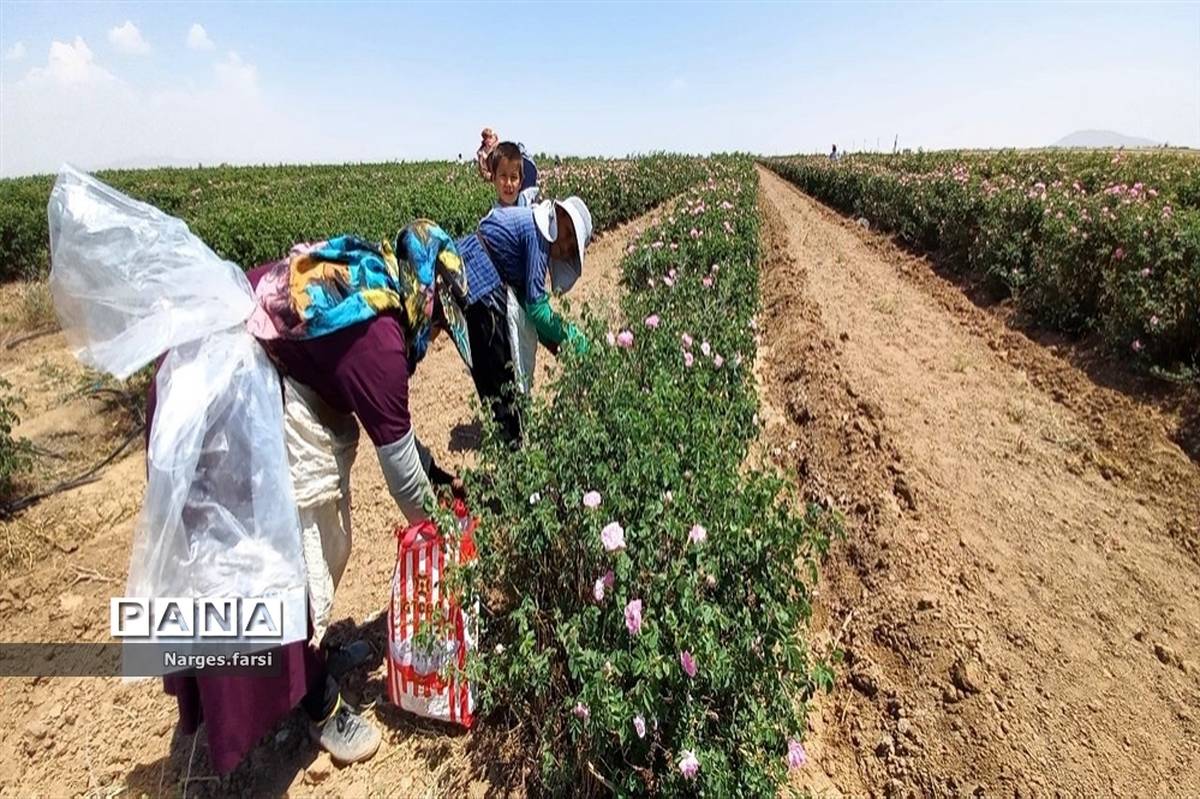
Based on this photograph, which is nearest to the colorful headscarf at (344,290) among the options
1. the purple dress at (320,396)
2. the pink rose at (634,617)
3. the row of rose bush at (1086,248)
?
the purple dress at (320,396)

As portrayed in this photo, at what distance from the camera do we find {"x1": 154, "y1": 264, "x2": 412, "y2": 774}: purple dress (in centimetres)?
177

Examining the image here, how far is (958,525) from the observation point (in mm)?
3508

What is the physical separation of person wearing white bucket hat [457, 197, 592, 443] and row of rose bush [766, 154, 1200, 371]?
4831 mm

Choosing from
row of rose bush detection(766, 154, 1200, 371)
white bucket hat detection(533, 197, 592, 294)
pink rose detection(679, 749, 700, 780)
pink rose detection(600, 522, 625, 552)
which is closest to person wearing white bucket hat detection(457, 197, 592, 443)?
white bucket hat detection(533, 197, 592, 294)

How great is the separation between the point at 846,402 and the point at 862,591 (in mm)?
1892

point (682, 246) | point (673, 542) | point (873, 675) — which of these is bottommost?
point (873, 675)

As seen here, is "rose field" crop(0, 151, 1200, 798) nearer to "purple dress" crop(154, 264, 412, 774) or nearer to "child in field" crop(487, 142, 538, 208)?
"purple dress" crop(154, 264, 412, 774)

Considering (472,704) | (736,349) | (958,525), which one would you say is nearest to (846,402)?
(958,525)

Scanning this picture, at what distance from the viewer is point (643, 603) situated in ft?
5.72

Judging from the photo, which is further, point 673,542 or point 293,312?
point 673,542

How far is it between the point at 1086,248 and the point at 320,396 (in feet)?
23.4

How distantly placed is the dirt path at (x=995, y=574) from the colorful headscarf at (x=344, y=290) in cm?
218

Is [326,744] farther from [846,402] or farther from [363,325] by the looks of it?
[846,402]

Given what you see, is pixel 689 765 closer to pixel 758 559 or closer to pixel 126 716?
pixel 758 559
